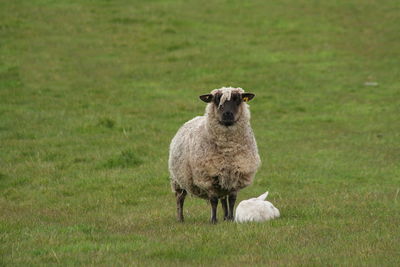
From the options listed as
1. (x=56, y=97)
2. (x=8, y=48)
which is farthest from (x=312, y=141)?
(x=8, y=48)

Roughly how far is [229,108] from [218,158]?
0.86 meters

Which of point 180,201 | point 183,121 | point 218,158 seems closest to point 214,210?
point 218,158

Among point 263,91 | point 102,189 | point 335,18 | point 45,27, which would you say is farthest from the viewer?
point 335,18

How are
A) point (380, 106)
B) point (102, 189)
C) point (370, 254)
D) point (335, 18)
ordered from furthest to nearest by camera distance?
point (335, 18)
point (380, 106)
point (102, 189)
point (370, 254)

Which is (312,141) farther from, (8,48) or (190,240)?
(8,48)

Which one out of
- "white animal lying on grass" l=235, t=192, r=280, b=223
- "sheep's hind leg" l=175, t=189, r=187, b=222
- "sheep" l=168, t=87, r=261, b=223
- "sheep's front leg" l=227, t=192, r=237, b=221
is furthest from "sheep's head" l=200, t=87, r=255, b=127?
"sheep's hind leg" l=175, t=189, r=187, b=222

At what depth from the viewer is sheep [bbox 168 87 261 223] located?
12148 millimetres

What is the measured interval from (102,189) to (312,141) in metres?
8.39

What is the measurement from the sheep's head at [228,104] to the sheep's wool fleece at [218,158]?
0.02 meters

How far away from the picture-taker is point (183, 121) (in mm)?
25078

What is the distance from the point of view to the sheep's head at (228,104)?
40.4ft

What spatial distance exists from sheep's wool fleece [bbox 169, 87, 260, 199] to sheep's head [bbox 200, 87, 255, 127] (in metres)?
0.02

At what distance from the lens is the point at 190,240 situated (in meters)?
9.86

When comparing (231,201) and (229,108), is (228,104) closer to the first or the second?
(229,108)
